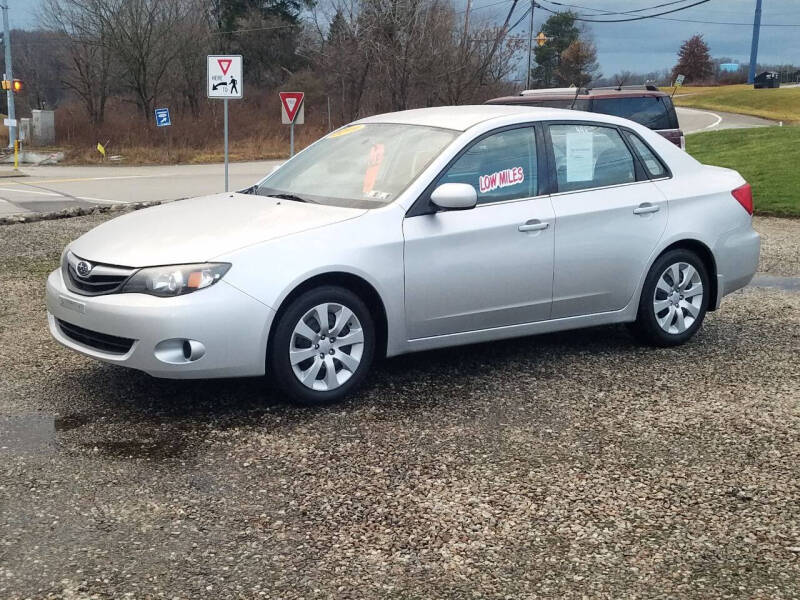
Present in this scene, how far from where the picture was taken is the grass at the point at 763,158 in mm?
15695

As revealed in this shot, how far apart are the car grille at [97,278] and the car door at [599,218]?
8.72 ft

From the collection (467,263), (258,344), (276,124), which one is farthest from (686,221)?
(276,124)

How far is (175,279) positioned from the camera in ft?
15.8

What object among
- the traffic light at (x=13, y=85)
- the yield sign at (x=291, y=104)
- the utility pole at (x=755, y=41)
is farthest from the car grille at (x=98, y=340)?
the utility pole at (x=755, y=41)

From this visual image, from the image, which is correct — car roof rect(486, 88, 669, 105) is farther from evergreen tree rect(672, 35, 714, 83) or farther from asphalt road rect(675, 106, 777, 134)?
evergreen tree rect(672, 35, 714, 83)

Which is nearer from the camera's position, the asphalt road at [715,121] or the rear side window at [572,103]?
the rear side window at [572,103]

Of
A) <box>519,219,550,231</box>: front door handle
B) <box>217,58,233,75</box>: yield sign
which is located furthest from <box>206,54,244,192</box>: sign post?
<box>519,219,550,231</box>: front door handle

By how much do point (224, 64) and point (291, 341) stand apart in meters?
11.9

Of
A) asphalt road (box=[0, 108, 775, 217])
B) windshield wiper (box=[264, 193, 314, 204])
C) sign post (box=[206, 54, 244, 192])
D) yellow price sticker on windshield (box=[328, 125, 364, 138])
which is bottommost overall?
asphalt road (box=[0, 108, 775, 217])

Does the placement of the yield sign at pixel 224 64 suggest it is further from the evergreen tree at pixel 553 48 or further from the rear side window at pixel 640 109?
the evergreen tree at pixel 553 48

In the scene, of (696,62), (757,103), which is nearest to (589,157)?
(757,103)

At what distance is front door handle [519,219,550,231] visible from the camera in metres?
5.81

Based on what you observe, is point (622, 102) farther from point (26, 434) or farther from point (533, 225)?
point (26, 434)

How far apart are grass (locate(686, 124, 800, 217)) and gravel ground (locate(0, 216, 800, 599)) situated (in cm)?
1007
